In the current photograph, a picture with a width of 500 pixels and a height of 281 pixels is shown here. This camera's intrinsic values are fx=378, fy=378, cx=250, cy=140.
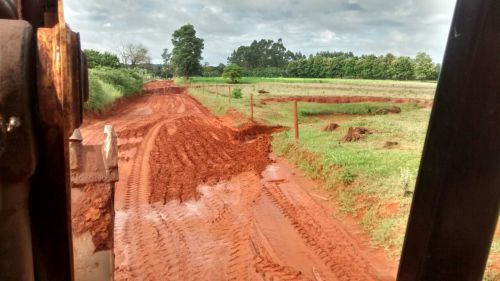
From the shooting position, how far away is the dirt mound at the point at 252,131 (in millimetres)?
13144

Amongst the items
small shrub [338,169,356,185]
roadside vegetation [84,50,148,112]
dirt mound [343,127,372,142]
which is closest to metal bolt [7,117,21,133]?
small shrub [338,169,356,185]

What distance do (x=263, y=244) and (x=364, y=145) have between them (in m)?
5.37

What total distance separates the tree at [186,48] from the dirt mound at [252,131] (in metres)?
49.8

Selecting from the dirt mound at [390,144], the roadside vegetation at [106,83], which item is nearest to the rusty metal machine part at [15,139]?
the roadside vegetation at [106,83]

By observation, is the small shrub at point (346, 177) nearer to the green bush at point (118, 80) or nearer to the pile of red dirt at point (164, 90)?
the green bush at point (118, 80)

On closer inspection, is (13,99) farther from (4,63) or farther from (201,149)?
(201,149)

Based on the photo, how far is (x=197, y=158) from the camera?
1003cm

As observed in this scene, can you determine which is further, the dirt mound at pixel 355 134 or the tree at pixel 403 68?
A: the tree at pixel 403 68

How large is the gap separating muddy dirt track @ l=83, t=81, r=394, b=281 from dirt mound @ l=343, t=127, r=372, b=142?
7.35 feet

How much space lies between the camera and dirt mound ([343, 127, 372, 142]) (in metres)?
10.6

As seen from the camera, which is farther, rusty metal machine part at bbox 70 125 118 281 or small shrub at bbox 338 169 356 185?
small shrub at bbox 338 169 356 185

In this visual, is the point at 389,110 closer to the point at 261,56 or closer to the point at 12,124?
the point at 12,124

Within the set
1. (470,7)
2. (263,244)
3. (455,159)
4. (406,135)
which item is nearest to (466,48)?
(470,7)

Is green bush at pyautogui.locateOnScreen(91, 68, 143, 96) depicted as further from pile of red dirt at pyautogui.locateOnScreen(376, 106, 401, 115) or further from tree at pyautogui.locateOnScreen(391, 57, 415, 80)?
tree at pyautogui.locateOnScreen(391, 57, 415, 80)
